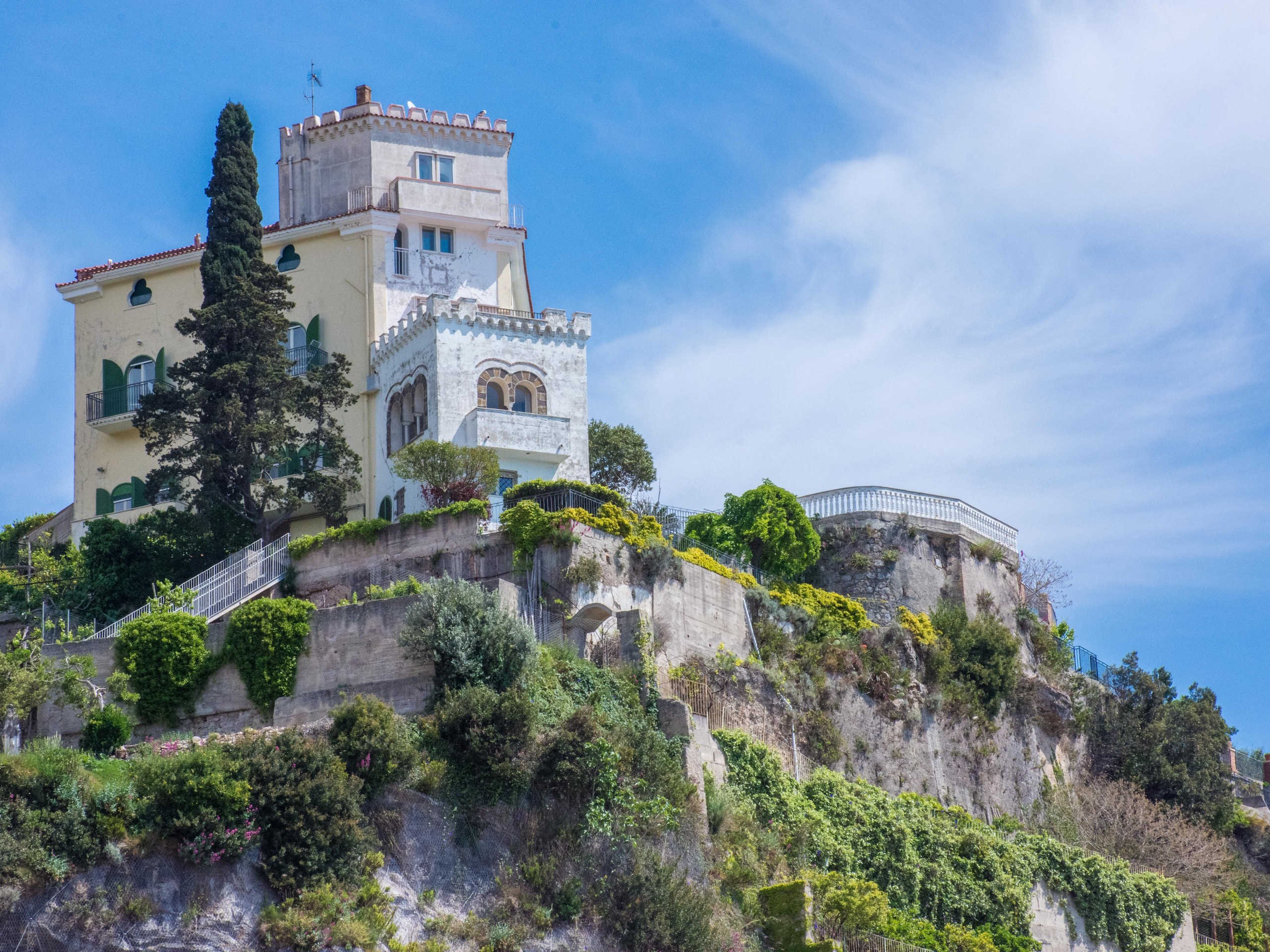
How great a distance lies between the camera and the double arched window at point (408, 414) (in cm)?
4044

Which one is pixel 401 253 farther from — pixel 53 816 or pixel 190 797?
pixel 53 816

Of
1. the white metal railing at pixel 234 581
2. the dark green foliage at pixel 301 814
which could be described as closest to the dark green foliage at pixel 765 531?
the white metal railing at pixel 234 581

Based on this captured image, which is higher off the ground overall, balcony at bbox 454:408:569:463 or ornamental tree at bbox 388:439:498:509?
balcony at bbox 454:408:569:463

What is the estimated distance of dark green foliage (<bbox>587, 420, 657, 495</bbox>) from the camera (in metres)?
44.6

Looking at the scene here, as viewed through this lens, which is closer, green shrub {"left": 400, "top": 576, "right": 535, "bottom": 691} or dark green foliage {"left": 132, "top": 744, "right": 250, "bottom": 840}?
dark green foliage {"left": 132, "top": 744, "right": 250, "bottom": 840}

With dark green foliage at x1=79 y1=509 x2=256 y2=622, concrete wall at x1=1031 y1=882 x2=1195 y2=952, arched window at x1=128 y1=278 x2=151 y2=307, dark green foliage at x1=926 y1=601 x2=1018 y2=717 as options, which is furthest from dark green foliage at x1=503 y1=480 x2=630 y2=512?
arched window at x1=128 y1=278 x2=151 y2=307

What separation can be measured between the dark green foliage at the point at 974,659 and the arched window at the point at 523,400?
10142mm

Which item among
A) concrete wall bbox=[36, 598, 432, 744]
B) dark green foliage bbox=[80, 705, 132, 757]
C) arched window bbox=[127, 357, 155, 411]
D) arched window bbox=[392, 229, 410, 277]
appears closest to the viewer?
concrete wall bbox=[36, 598, 432, 744]

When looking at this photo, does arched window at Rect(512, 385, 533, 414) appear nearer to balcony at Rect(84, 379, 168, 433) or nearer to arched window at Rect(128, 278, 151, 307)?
balcony at Rect(84, 379, 168, 433)

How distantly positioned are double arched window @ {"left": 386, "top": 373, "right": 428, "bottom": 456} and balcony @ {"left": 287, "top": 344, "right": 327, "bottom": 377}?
114 inches

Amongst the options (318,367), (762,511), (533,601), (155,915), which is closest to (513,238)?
(318,367)

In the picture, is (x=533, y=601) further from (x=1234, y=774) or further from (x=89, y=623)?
(x=1234, y=774)

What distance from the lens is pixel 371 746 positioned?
27891mm

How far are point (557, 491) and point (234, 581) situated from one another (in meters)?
6.46
